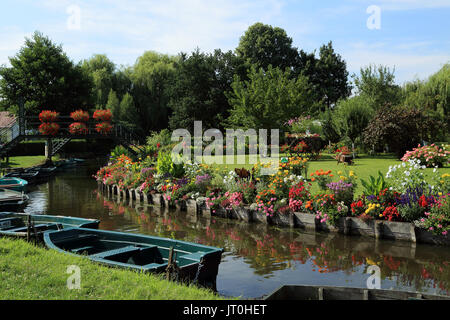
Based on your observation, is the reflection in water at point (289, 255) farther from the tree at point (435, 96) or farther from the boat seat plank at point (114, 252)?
the tree at point (435, 96)

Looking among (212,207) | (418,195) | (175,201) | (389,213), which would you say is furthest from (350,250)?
(175,201)

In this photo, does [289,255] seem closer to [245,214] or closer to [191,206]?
[245,214]

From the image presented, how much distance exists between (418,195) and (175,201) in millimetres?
8313

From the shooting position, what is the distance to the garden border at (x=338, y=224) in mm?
9602

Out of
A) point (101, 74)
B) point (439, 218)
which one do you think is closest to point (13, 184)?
point (439, 218)

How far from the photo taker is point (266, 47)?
49219 millimetres

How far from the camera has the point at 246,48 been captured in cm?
5028

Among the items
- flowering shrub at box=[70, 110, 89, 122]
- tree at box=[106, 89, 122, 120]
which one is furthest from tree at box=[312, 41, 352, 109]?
flowering shrub at box=[70, 110, 89, 122]

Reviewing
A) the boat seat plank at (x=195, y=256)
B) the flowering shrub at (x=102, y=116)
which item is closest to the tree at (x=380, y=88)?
the flowering shrub at (x=102, y=116)

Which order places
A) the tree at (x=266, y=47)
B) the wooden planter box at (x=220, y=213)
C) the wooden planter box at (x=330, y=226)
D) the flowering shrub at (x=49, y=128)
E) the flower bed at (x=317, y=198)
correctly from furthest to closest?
the tree at (x=266, y=47) < the flowering shrub at (x=49, y=128) < the wooden planter box at (x=220, y=213) < the wooden planter box at (x=330, y=226) < the flower bed at (x=317, y=198)

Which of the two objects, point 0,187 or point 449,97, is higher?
point 449,97

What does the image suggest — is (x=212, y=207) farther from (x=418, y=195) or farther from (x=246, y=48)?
(x=246, y=48)

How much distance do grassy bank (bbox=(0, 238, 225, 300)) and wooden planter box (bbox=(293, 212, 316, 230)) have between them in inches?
239

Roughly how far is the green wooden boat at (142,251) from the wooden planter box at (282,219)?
474 cm
